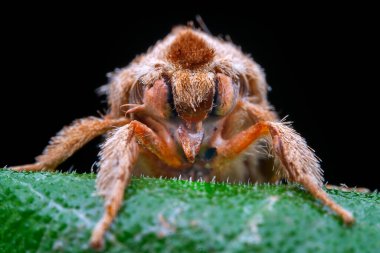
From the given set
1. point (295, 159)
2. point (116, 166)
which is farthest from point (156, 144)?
point (295, 159)

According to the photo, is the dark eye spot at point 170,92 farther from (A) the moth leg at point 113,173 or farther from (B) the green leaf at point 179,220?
(B) the green leaf at point 179,220

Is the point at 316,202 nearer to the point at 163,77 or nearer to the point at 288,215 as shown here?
the point at 288,215

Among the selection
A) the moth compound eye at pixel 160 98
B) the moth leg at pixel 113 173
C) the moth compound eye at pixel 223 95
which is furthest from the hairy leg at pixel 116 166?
the moth compound eye at pixel 223 95

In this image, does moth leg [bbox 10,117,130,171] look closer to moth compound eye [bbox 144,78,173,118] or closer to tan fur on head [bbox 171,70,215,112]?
moth compound eye [bbox 144,78,173,118]

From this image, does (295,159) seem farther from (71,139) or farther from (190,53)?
(71,139)

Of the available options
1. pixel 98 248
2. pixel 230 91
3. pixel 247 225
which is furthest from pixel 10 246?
pixel 230 91
